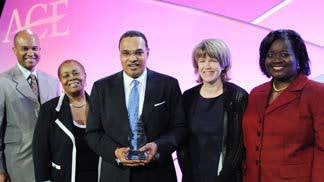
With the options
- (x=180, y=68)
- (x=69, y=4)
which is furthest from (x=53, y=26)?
(x=180, y=68)

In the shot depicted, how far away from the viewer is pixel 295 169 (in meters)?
2.31

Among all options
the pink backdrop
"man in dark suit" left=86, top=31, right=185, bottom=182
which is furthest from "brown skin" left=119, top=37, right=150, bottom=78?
the pink backdrop

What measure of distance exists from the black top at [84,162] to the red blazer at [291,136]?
1.07 m

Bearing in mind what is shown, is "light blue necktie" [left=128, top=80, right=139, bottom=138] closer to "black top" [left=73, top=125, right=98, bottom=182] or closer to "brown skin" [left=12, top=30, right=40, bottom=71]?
"black top" [left=73, top=125, right=98, bottom=182]

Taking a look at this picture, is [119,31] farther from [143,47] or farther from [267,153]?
[267,153]

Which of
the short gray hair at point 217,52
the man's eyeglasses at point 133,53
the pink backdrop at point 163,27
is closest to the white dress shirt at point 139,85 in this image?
the man's eyeglasses at point 133,53

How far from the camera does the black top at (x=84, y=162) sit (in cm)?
297

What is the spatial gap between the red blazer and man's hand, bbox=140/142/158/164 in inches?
20.9

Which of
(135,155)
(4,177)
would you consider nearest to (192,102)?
(135,155)

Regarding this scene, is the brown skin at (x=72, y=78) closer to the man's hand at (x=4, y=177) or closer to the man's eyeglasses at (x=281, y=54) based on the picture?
the man's hand at (x=4, y=177)

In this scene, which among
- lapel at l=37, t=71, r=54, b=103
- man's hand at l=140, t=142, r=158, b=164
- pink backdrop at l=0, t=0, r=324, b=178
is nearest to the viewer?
man's hand at l=140, t=142, r=158, b=164

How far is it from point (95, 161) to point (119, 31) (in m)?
1.52

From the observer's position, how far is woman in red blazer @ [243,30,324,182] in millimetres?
2289

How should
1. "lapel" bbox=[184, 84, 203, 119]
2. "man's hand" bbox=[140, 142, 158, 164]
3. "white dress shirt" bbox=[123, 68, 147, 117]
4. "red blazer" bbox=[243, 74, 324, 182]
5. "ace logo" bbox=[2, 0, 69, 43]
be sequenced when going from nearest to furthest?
"red blazer" bbox=[243, 74, 324, 182] → "man's hand" bbox=[140, 142, 158, 164] → "white dress shirt" bbox=[123, 68, 147, 117] → "lapel" bbox=[184, 84, 203, 119] → "ace logo" bbox=[2, 0, 69, 43]
